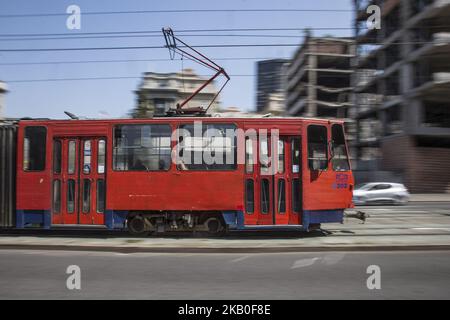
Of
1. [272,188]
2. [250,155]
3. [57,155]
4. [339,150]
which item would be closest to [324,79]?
[339,150]

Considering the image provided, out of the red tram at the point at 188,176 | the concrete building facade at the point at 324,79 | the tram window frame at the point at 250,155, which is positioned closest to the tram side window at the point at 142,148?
the red tram at the point at 188,176

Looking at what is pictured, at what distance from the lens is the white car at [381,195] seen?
27141 millimetres

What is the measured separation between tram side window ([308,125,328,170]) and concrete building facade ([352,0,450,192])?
90.2 ft

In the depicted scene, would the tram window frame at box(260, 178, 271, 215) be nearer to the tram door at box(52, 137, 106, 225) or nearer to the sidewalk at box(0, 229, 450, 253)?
the sidewalk at box(0, 229, 450, 253)

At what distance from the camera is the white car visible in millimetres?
27141

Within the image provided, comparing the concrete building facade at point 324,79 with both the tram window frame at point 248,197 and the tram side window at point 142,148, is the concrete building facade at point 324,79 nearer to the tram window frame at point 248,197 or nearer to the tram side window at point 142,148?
the tram window frame at point 248,197

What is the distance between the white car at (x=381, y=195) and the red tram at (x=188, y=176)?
16.1m

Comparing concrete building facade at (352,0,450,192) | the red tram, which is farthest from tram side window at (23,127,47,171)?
concrete building facade at (352,0,450,192)

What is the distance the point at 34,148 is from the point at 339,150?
8057 mm

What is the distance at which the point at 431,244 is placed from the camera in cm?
1026

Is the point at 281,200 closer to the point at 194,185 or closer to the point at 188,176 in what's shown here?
the point at 194,185
